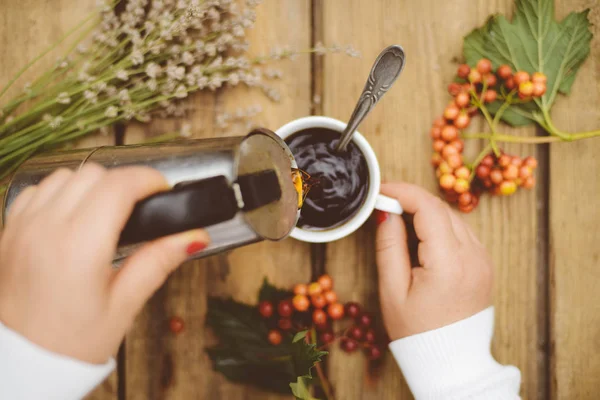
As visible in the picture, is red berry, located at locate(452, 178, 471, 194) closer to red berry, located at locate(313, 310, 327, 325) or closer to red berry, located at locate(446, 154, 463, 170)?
red berry, located at locate(446, 154, 463, 170)

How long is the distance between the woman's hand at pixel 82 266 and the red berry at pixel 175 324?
0.86 feet

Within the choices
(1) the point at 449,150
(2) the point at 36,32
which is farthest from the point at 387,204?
(2) the point at 36,32

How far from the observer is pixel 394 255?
2.15 ft

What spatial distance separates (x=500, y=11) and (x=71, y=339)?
2.27ft

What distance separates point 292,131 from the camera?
61 centimetres

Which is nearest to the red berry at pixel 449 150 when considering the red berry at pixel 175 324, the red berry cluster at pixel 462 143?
the red berry cluster at pixel 462 143

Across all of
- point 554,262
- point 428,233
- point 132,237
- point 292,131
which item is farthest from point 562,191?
point 132,237

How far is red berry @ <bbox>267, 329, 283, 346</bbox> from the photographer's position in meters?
0.68

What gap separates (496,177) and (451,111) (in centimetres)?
11

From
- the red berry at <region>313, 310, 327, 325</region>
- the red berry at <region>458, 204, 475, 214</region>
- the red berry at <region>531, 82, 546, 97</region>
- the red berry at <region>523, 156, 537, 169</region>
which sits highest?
the red berry at <region>531, 82, 546, 97</region>

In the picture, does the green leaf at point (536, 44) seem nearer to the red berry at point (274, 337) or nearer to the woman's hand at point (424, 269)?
the woman's hand at point (424, 269)

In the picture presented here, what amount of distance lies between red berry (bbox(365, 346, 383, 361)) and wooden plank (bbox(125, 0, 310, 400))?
0.14m

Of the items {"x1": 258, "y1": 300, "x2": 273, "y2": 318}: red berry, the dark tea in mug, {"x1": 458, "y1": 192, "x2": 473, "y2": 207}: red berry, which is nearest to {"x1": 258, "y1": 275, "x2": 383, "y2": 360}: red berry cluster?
{"x1": 258, "y1": 300, "x2": 273, "y2": 318}: red berry

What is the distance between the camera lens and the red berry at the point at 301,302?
2.19 ft
